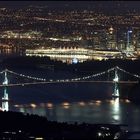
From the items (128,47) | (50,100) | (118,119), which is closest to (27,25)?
(128,47)

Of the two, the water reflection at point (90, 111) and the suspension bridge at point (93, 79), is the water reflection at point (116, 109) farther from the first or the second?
the suspension bridge at point (93, 79)

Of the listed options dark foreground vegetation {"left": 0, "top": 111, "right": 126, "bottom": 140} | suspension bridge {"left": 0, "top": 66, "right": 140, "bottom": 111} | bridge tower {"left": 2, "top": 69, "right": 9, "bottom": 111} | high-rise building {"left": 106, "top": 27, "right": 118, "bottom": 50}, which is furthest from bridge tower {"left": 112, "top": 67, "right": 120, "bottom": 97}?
high-rise building {"left": 106, "top": 27, "right": 118, "bottom": 50}

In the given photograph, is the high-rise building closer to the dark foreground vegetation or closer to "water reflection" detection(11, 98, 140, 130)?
"water reflection" detection(11, 98, 140, 130)

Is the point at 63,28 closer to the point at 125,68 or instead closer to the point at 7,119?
the point at 125,68

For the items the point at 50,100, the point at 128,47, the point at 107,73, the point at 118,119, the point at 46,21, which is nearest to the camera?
the point at 118,119

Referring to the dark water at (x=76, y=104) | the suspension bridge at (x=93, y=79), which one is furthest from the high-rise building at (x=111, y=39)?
the dark water at (x=76, y=104)

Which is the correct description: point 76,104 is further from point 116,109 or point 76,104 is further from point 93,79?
point 93,79
